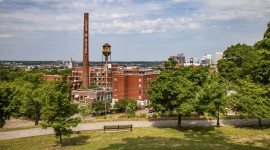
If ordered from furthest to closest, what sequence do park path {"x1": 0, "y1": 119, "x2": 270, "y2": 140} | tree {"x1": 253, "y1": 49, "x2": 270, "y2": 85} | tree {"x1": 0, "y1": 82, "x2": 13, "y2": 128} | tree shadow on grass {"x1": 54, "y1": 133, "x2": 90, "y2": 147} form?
1. tree {"x1": 253, "y1": 49, "x2": 270, "y2": 85}
2. park path {"x1": 0, "y1": 119, "x2": 270, "y2": 140}
3. tree {"x1": 0, "y1": 82, "x2": 13, "y2": 128}
4. tree shadow on grass {"x1": 54, "y1": 133, "x2": 90, "y2": 147}

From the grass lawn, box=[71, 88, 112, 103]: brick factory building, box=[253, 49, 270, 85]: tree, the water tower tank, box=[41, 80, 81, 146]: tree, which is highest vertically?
the water tower tank

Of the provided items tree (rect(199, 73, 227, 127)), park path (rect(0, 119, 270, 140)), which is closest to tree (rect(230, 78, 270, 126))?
tree (rect(199, 73, 227, 127))

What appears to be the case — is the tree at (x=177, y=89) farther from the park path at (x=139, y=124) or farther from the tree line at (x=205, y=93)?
the park path at (x=139, y=124)

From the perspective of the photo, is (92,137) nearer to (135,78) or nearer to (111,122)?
(111,122)

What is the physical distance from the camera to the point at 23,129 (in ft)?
92.7

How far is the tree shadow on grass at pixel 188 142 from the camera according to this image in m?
18.8

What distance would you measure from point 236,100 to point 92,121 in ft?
52.6

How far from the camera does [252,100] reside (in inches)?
1037

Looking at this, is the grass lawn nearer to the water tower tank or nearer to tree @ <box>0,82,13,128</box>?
tree @ <box>0,82,13,128</box>

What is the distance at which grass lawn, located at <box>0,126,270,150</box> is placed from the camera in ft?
63.9

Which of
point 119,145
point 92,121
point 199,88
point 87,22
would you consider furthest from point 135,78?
point 119,145

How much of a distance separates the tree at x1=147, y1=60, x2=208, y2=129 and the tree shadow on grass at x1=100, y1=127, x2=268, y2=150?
2.31 m

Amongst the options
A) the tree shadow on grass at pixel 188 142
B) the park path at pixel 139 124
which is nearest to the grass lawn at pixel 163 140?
the tree shadow on grass at pixel 188 142

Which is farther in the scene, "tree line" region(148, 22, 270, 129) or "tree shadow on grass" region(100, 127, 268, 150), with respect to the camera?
"tree line" region(148, 22, 270, 129)
